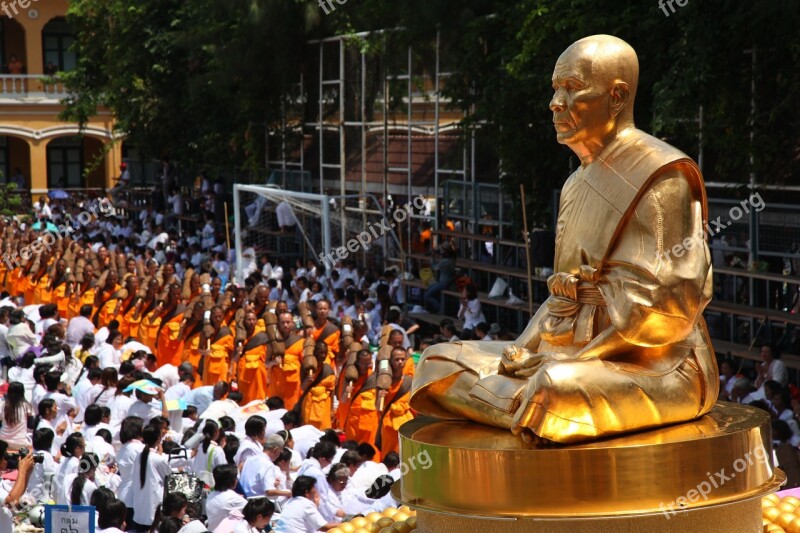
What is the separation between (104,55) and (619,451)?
30.0 meters

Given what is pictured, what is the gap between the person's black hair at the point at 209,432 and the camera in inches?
430

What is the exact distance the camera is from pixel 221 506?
9.52 metres

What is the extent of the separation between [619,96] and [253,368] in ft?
33.2

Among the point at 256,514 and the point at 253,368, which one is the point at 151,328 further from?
the point at 256,514

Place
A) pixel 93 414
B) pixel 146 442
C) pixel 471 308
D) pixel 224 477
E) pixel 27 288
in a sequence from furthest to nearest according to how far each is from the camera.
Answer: pixel 27 288 → pixel 471 308 → pixel 93 414 → pixel 146 442 → pixel 224 477

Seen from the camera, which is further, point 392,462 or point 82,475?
point 392,462

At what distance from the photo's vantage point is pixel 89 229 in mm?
31516

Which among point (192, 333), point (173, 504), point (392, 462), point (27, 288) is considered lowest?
point (27, 288)

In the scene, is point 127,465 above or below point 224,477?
below

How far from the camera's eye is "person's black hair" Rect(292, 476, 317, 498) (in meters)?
9.46

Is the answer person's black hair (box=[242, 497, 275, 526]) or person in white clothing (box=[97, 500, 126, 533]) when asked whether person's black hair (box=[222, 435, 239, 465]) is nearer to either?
person in white clothing (box=[97, 500, 126, 533])

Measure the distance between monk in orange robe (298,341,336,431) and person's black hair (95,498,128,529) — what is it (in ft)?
14.3

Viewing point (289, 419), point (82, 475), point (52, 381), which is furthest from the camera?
point (52, 381)

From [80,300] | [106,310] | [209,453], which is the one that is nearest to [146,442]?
[209,453]
